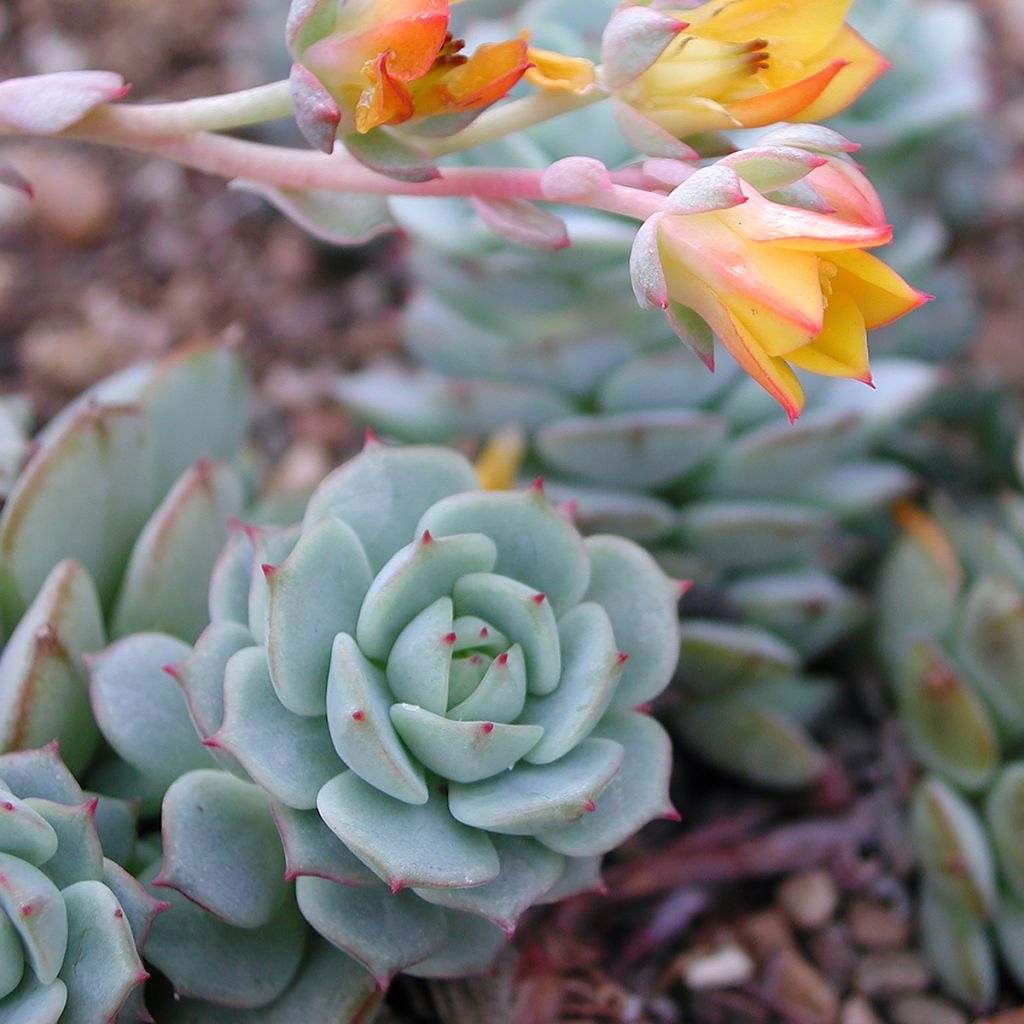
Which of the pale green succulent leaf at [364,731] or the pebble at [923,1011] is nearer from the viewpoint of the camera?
the pale green succulent leaf at [364,731]

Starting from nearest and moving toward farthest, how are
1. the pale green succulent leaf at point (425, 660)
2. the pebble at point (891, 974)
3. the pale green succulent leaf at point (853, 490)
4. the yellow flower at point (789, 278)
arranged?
the yellow flower at point (789, 278)
the pale green succulent leaf at point (425, 660)
the pebble at point (891, 974)
the pale green succulent leaf at point (853, 490)

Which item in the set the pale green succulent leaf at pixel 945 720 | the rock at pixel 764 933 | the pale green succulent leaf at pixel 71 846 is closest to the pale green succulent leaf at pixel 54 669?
the pale green succulent leaf at pixel 71 846

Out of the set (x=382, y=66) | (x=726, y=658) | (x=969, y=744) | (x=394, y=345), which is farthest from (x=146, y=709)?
(x=394, y=345)

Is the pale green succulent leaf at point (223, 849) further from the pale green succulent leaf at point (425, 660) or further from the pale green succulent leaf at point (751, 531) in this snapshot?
the pale green succulent leaf at point (751, 531)

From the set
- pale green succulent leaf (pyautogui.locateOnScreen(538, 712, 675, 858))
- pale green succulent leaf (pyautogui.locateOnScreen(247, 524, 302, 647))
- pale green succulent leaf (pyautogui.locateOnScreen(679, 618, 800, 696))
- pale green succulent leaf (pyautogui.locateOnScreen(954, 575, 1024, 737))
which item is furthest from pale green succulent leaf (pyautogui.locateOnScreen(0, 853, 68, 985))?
pale green succulent leaf (pyautogui.locateOnScreen(954, 575, 1024, 737))

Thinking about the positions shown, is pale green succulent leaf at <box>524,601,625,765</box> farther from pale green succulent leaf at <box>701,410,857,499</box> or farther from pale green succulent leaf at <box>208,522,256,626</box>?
pale green succulent leaf at <box>701,410,857,499</box>

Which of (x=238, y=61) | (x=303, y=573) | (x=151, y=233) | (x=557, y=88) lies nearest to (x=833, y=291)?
(x=557, y=88)
